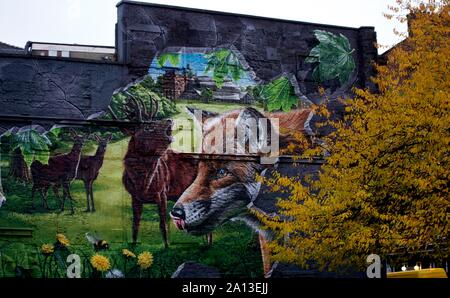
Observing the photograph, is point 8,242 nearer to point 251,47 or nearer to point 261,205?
point 261,205

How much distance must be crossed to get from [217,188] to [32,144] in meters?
5.21

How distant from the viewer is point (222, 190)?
2039 cm

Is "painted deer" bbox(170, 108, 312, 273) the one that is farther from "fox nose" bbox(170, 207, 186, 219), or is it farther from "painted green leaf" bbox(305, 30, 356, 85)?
"painted green leaf" bbox(305, 30, 356, 85)

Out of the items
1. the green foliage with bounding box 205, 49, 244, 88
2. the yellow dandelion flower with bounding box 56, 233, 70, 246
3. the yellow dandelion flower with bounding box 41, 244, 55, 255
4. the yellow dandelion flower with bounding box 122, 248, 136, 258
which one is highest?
the green foliage with bounding box 205, 49, 244, 88

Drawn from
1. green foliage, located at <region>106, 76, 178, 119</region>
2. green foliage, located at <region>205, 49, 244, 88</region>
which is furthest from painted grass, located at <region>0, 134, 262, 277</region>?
green foliage, located at <region>205, 49, 244, 88</region>

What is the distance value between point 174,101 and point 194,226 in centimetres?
352

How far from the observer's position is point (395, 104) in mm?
15336

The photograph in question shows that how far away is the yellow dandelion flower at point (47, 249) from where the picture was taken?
18.4m

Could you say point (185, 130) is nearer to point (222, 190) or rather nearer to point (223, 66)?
point (222, 190)

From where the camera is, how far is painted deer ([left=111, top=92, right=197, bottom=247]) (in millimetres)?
19344

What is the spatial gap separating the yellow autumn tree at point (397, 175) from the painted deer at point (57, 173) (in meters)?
5.82

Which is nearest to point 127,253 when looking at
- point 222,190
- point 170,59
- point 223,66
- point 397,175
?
point 222,190

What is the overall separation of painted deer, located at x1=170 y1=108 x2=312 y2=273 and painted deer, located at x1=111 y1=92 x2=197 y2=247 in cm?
36
